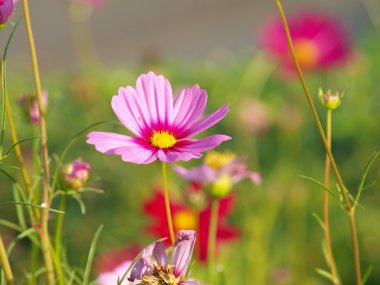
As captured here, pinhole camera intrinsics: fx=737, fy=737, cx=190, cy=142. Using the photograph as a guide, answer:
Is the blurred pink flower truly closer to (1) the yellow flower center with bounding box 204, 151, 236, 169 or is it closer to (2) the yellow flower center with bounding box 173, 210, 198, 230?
(1) the yellow flower center with bounding box 204, 151, 236, 169

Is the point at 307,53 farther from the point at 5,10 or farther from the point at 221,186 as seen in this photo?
the point at 5,10

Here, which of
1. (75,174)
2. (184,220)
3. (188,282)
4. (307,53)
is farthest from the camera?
(307,53)

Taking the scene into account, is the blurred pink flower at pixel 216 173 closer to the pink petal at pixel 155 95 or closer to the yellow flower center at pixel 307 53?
the pink petal at pixel 155 95

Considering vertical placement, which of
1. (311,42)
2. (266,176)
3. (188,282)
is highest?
(311,42)

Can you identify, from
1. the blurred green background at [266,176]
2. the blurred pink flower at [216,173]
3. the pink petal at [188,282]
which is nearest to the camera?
Answer: the pink petal at [188,282]

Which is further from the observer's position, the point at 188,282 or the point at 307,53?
the point at 307,53

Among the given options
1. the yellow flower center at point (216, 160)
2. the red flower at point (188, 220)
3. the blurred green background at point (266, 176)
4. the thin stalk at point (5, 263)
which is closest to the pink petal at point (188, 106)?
the thin stalk at point (5, 263)

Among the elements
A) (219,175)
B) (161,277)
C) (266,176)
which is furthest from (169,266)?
(266,176)
